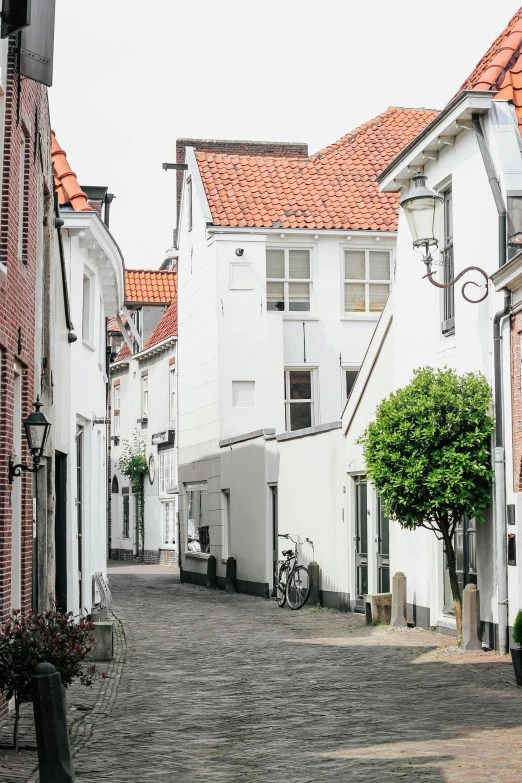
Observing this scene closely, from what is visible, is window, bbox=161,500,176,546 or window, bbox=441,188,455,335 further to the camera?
window, bbox=161,500,176,546

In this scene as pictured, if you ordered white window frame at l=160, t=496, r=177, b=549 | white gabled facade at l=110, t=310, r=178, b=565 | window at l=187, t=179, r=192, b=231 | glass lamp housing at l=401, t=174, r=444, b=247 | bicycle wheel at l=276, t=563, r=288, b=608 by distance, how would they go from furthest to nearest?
1. white window frame at l=160, t=496, r=177, b=549
2. white gabled facade at l=110, t=310, r=178, b=565
3. window at l=187, t=179, r=192, b=231
4. bicycle wheel at l=276, t=563, r=288, b=608
5. glass lamp housing at l=401, t=174, r=444, b=247

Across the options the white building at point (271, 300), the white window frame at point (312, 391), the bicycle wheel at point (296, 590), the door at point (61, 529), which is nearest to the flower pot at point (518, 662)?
the door at point (61, 529)

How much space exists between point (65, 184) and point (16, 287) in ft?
21.8

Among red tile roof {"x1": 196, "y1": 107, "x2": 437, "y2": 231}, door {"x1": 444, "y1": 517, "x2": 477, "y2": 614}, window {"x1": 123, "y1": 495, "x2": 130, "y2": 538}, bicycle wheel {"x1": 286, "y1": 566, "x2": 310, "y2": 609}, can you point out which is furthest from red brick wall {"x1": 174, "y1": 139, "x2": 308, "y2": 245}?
door {"x1": 444, "y1": 517, "x2": 477, "y2": 614}

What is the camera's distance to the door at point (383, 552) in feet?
61.1

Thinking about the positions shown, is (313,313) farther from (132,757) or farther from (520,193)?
(132,757)

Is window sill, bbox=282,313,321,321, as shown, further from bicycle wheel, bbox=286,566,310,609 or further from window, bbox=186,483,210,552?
bicycle wheel, bbox=286,566,310,609

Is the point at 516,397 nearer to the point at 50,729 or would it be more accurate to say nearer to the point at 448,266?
the point at 448,266

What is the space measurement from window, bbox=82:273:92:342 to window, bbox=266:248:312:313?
950 centimetres

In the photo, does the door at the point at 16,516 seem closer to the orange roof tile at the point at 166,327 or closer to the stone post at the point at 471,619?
the stone post at the point at 471,619

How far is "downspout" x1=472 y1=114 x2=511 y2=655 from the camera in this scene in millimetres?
13594

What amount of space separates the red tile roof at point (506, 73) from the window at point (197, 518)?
→ 1636 centimetres

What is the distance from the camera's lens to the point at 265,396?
28.2m

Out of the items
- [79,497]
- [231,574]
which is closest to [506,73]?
[79,497]
